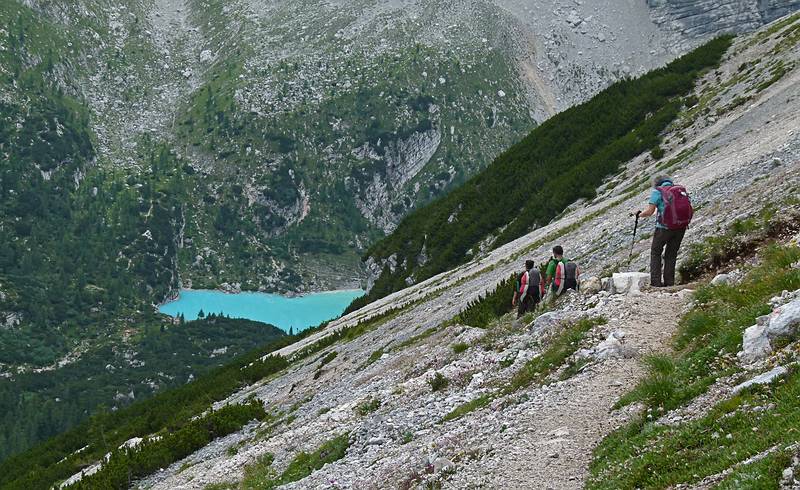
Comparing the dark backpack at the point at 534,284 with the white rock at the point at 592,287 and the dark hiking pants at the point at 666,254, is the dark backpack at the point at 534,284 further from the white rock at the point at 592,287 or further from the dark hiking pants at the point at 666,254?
the dark hiking pants at the point at 666,254

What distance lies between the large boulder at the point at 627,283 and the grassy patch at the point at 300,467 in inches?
301

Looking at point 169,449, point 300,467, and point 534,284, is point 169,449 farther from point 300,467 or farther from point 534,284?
point 534,284

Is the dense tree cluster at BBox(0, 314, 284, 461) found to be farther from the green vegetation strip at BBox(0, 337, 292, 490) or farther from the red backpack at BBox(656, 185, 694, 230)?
the red backpack at BBox(656, 185, 694, 230)

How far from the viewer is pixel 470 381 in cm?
2031

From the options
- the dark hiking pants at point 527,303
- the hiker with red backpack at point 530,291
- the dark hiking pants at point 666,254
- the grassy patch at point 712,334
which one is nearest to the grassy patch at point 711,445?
the grassy patch at point 712,334

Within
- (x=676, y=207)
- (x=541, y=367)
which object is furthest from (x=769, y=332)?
(x=676, y=207)

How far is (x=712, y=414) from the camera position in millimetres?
12344

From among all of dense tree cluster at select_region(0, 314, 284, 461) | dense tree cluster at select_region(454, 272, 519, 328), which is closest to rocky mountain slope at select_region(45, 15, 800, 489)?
dense tree cluster at select_region(454, 272, 519, 328)

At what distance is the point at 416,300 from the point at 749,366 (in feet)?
119

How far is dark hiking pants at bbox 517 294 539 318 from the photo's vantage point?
25375 mm

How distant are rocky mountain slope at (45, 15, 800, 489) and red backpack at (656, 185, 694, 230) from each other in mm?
1699

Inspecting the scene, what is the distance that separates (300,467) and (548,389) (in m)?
7.23

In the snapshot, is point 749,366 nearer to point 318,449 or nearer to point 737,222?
point 737,222

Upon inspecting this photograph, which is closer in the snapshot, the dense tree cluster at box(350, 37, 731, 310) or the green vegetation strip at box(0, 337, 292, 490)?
the green vegetation strip at box(0, 337, 292, 490)
